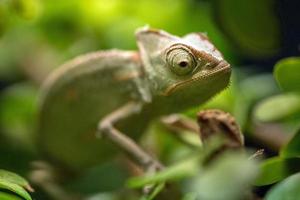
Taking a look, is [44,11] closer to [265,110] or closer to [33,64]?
[33,64]

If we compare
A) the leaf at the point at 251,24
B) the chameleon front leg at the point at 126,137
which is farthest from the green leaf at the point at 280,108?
the leaf at the point at 251,24

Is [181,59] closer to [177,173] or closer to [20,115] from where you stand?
[177,173]

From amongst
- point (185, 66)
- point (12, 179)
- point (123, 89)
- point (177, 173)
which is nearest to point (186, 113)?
point (123, 89)

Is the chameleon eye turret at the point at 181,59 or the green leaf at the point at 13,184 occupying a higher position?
the chameleon eye turret at the point at 181,59

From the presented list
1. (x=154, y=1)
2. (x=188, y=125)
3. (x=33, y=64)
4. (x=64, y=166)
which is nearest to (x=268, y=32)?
(x=188, y=125)

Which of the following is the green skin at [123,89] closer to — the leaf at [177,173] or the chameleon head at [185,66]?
the chameleon head at [185,66]
